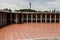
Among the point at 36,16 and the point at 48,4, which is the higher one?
the point at 48,4

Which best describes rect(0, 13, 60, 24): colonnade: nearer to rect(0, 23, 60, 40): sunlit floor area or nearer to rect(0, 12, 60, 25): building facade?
rect(0, 12, 60, 25): building facade

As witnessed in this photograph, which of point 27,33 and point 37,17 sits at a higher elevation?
point 37,17

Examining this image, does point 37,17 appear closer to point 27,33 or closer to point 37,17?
point 37,17

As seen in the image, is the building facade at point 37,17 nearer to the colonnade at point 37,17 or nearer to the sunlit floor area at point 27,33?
the colonnade at point 37,17

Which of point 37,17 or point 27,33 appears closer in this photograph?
point 27,33

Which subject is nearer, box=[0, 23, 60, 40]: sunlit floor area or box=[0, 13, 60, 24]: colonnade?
box=[0, 23, 60, 40]: sunlit floor area

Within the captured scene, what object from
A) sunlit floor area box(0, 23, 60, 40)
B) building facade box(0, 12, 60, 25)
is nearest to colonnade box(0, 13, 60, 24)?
building facade box(0, 12, 60, 25)

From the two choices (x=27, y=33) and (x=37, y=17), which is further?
(x=37, y=17)

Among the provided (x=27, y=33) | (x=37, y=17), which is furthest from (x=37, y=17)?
(x=27, y=33)

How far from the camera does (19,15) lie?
22.5 meters

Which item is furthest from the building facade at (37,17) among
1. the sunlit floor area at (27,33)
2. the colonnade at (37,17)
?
the sunlit floor area at (27,33)

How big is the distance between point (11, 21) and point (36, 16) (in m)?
4.19

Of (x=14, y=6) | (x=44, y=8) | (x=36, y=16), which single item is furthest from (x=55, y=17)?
(x=14, y=6)

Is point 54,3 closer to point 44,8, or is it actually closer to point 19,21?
point 44,8
